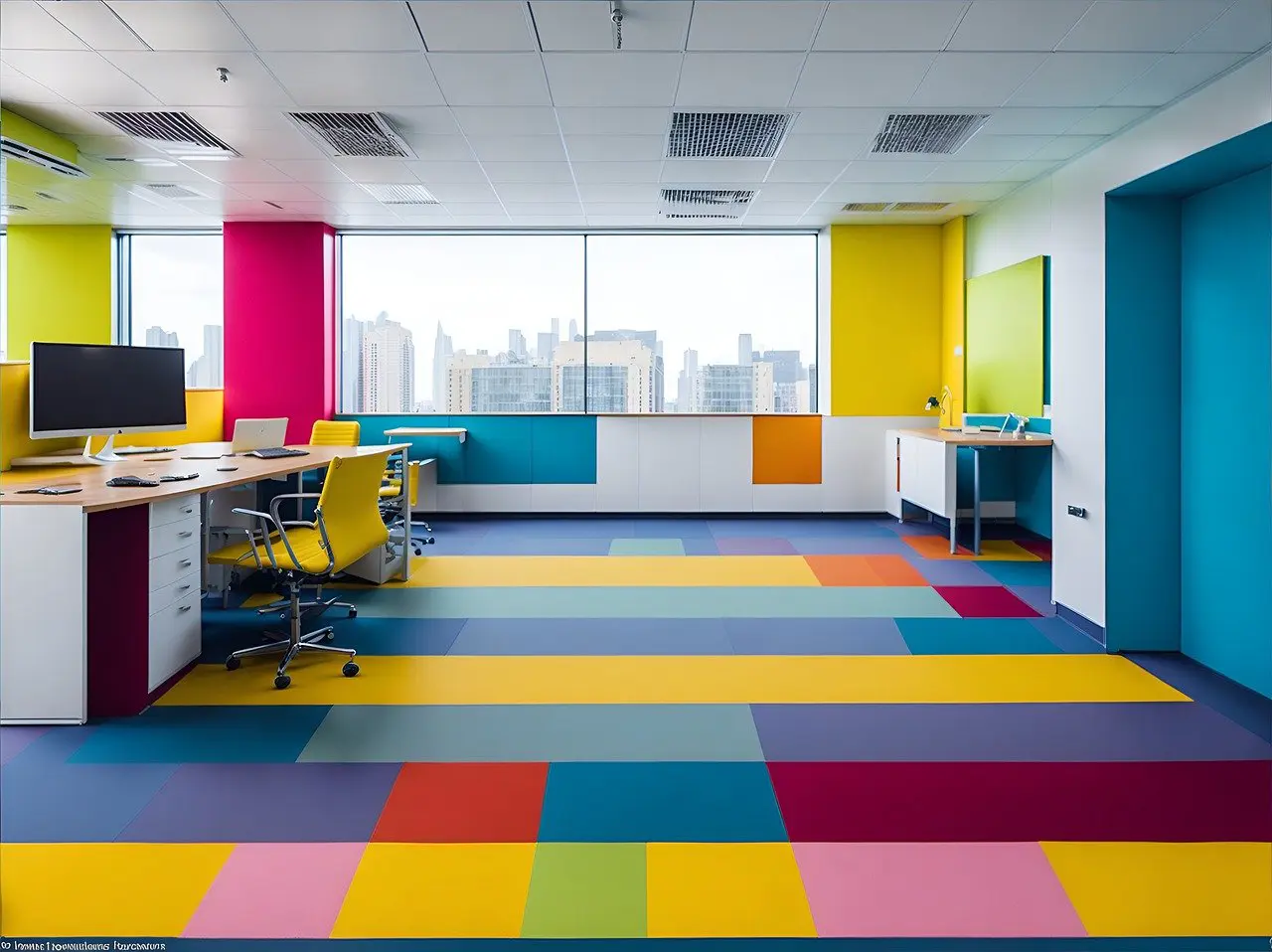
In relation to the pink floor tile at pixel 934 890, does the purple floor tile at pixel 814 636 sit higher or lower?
higher

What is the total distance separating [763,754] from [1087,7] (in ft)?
11.5

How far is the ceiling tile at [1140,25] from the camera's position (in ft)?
11.6

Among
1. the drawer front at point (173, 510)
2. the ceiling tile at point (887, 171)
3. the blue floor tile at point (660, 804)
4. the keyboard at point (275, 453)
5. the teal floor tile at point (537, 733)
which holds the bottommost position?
the blue floor tile at point (660, 804)

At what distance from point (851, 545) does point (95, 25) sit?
19.5ft

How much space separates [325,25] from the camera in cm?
380

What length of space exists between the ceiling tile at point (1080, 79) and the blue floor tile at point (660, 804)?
3.84 metres

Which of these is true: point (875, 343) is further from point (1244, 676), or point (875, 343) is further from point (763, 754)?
point (763, 754)

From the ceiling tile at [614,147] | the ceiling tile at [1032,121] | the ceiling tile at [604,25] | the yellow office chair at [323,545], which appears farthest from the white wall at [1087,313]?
the yellow office chair at [323,545]

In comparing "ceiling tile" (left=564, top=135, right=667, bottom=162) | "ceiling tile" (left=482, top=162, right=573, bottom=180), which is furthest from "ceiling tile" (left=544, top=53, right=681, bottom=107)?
"ceiling tile" (left=482, top=162, right=573, bottom=180)

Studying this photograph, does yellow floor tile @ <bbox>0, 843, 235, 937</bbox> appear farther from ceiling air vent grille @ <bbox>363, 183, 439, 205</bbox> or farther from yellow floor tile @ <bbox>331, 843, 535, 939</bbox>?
ceiling air vent grille @ <bbox>363, 183, 439, 205</bbox>

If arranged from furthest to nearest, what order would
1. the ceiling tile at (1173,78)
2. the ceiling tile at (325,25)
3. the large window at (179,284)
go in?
the large window at (179,284), the ceiling tile at (1173,78), the ceiling tile at (325,25)

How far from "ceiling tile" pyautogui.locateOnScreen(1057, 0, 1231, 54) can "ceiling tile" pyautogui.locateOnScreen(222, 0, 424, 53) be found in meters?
3.14

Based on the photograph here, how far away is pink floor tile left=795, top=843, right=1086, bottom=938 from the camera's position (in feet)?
6.31

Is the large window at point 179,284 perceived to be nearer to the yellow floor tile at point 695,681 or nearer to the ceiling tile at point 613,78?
the ceiling tile at point 613,78
